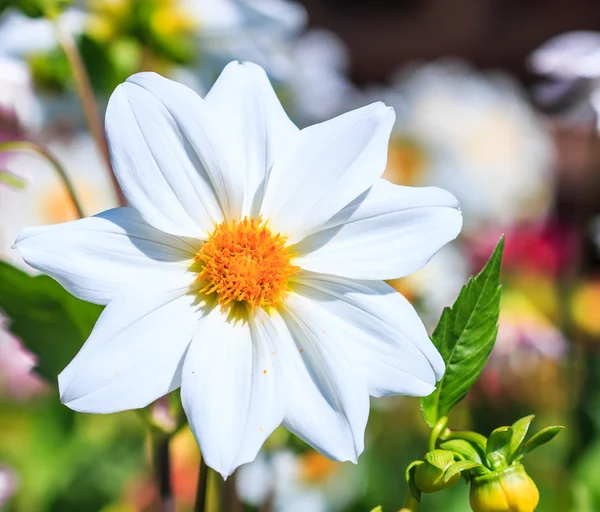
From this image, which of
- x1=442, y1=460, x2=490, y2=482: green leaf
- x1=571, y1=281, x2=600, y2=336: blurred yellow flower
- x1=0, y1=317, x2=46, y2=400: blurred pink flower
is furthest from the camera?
x1=571, y1=281, x2=600, y2=336: blurred yellow flower

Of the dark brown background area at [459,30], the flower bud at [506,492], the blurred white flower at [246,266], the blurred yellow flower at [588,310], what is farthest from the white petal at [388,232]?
the dark brown background area at [459,30]

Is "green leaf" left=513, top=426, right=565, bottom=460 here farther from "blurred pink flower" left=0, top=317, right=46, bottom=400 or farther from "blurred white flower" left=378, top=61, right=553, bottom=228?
"blurred white flower" left=378, top=61, right=553, bottom=228

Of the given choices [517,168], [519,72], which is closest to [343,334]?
[517,168]

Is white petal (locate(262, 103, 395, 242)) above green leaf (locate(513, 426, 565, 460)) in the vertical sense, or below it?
above

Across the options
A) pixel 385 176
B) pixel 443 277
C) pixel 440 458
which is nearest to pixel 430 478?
pixel 440 458

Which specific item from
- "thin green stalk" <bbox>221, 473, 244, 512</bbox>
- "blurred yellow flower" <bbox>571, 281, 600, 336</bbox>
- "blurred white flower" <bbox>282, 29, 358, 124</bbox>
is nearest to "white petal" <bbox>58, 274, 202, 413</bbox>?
"thin green stalk" <bbox>221, 473, 244, 512</bbox>

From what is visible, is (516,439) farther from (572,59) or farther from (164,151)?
(572,59)
